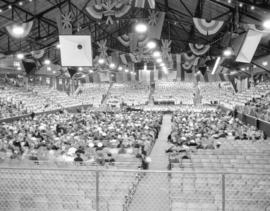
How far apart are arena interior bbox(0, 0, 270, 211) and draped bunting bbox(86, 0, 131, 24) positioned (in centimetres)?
5

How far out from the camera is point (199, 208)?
470 centimetres

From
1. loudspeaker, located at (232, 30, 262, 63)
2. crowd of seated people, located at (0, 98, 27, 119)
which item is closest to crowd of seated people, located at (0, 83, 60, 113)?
crowd of seated people, located at (0, 98, 27, 119)

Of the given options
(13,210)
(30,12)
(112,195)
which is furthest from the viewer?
(30,12)

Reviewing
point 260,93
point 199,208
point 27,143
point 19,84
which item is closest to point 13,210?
point 199,208

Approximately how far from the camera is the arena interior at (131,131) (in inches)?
200

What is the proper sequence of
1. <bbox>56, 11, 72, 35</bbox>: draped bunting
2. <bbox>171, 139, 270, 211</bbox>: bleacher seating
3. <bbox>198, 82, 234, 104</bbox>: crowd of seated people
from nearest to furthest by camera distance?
<bbox>171, 139, 270, 211</bbox>: bleacher seating → <bbox>56, 11, 72, 35</bbox>: draped bunting → <bbox>198, 82, 234, 104</bbox>: crowd of seated people

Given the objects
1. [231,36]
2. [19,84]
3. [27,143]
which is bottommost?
[27,143]

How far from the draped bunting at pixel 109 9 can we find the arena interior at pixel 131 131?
0.05 m

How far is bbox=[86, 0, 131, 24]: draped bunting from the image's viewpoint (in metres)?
15.5

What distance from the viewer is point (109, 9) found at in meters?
15.6

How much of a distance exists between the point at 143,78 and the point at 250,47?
1333 inches

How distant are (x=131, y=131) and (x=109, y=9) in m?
6.95

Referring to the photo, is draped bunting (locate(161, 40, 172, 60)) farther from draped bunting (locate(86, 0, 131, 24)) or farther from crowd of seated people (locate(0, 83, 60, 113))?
crowd of seated people (locate(0, 83, 60, 113))

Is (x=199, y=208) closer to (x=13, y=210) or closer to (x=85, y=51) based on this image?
(x=13, y=210)
